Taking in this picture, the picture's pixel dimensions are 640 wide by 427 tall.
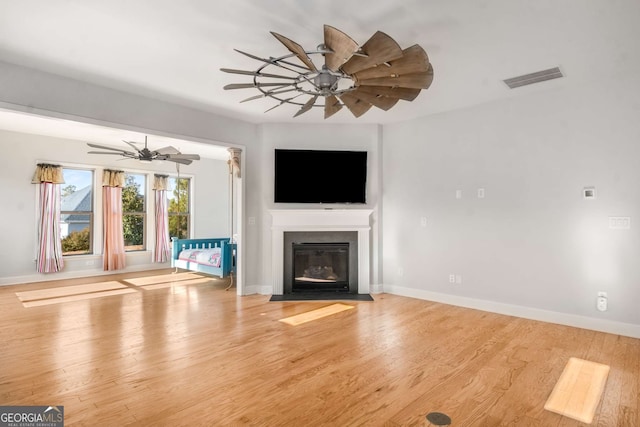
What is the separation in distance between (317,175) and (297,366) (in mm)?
3158

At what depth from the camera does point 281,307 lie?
15.4ft

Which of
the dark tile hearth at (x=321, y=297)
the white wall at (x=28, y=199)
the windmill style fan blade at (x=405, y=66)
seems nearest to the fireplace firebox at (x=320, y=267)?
the dark tile hearth at (x=321, y=297)

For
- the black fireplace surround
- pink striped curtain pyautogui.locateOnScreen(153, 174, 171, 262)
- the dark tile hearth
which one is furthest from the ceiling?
pink striped curtain pyautogui.locateOnScreen(153, 174, 171, 262)

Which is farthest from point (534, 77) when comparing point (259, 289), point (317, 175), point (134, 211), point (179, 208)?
point (134, 211)

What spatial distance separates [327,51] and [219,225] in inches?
312

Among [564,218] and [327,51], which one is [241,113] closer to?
[327,51]

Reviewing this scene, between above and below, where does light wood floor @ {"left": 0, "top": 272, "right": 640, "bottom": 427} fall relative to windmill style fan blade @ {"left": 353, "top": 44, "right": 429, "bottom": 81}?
below

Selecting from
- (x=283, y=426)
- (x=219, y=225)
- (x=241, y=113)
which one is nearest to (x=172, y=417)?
(x=283, y=426)

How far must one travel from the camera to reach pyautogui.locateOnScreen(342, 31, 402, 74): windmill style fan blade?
204 cm

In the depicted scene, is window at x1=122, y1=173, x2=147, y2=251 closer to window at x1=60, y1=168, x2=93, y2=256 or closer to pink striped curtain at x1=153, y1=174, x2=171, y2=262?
pink striped curtain at x1=153, y1=174, x2=171, y2=262

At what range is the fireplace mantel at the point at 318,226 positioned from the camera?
5.37 m

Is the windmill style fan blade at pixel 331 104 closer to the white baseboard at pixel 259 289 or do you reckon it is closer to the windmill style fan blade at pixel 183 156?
the windmill style fan blade at pixel 183 156

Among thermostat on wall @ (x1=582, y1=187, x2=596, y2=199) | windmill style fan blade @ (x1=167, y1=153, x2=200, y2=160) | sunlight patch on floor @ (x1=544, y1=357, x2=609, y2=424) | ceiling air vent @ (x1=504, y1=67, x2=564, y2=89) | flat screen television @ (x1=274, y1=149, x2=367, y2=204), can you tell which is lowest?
sunlight patch on floor @ (x1=544, y1=357, x2=609, y2=424)

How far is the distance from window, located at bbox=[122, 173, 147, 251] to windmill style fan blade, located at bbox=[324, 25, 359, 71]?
7.28 meters
